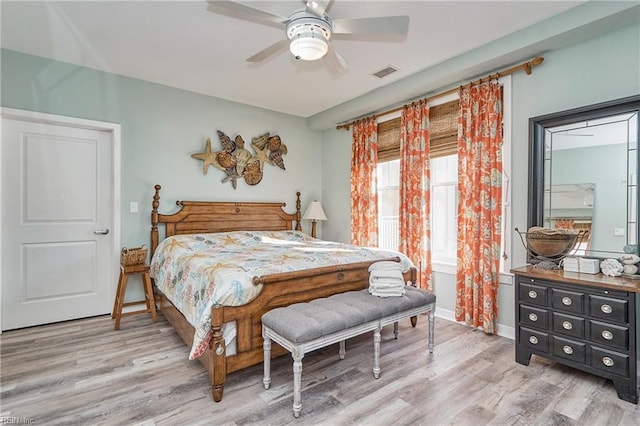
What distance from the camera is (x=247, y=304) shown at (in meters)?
2.17

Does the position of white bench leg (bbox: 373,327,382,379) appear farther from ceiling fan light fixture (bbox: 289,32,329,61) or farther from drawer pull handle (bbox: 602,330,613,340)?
ceiling fan light fixture (bbox: 289,32,329,61)

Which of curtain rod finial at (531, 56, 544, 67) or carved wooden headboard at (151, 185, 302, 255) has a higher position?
curtain rod finial at (531, 56, 544, 67)

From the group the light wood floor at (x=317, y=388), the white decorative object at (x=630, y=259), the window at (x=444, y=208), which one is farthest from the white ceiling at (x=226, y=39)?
the light wood floor at (x=317, y=388)

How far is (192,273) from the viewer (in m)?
2.52

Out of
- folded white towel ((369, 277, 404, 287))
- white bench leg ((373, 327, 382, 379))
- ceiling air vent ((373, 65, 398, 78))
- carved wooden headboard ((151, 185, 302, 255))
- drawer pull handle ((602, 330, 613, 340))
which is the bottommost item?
white bench leg ((373, 327, 382, 379))

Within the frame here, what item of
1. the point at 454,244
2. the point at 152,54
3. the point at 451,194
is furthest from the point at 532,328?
the point at 152,54

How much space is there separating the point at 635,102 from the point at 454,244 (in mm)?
1993

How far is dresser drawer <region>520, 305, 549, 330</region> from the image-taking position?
236 centimetres

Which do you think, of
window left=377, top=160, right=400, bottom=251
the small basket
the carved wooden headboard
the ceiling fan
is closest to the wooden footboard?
the small basket

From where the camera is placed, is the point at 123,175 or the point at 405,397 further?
the point at 123,175

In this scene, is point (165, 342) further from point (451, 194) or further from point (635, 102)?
point (635, 102)

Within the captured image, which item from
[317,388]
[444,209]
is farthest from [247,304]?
[444,209]

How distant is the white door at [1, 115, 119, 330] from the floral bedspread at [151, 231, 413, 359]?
670mm

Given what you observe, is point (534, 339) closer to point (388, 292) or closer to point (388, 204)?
point (388, 292)
